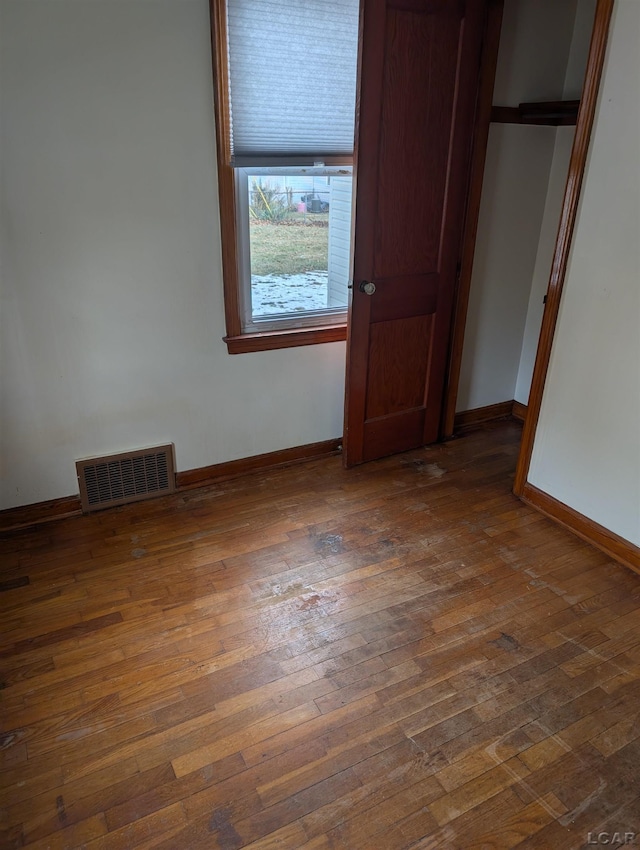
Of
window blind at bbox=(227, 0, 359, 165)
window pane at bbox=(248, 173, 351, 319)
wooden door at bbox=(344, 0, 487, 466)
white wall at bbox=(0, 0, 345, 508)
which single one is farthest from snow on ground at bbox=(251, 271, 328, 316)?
window blind at bbox=(227, 0, 359, 165)

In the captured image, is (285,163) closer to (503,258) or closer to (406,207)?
(406,207)

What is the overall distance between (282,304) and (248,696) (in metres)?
1.87

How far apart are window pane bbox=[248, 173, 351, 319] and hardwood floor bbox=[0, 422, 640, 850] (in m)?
1.04

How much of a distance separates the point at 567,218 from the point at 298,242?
4.04 ft

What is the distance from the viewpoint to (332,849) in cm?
148

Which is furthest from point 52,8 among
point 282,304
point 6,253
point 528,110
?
point 528,110

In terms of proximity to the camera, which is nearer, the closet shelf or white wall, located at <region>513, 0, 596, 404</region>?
the closet shelf

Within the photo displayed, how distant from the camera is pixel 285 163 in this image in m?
2.68

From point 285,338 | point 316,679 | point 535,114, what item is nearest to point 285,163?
point 285,338

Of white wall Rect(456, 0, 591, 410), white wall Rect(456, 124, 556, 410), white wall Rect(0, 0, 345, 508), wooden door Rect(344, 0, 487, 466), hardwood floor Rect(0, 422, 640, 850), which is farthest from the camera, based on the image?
white wall Rect(456, 124, 556, 410)

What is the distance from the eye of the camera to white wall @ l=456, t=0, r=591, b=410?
304 cm

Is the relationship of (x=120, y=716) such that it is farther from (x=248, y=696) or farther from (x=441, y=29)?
(x=441, y=29)

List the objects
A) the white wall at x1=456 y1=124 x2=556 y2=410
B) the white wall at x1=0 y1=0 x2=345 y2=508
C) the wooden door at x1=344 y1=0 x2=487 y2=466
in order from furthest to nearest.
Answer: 1. the white wall at x1=456 y1=124 x2=556 y2=410
2. the wooden door at x1=344 y1=0 x2=487 y2=466
3. the white wall at x1=0 y1=0 x2=345 y2=508

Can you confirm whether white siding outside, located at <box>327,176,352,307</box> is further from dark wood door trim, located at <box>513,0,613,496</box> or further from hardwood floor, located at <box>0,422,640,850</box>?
hardwood floor, located at <box>0,422,640,850</box>
